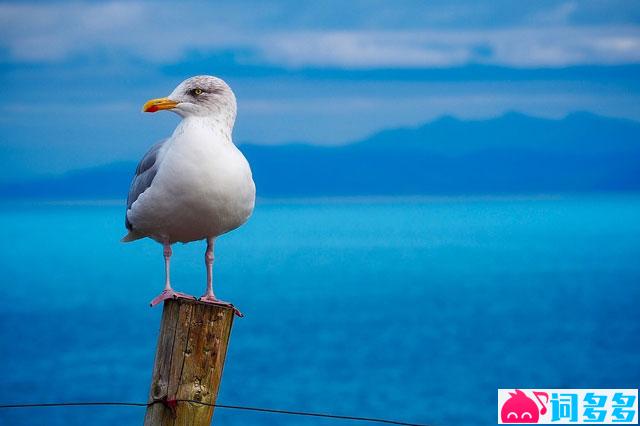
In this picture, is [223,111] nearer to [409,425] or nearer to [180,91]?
[180,91]

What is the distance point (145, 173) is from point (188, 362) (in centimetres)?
122

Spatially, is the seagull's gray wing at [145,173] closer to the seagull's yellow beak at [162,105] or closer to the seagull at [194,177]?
the seagull at [194,177]

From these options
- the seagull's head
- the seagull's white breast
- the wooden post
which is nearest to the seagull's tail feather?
the seagull's white breast

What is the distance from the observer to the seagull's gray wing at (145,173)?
13.6 ft

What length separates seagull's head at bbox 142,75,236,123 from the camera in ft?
13.6

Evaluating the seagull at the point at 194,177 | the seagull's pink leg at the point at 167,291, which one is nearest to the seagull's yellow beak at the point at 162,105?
the seagull at the point at 194,177

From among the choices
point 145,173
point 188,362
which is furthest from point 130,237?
point 188,362

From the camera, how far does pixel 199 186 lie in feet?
12.7

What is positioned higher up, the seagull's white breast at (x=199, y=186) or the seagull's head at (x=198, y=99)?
the seagull's head at (x=198, y=99)

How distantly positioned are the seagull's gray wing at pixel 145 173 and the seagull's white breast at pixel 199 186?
2.3 inches

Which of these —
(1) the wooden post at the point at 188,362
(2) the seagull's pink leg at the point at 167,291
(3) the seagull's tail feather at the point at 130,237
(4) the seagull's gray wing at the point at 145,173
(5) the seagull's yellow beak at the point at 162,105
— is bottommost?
(1) the wooden post at the point at 188,362

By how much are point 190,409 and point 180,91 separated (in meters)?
1.56

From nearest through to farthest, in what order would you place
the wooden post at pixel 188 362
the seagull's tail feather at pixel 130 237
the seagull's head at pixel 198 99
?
1. the wooden post at pixel 188 362
2. the seagull's head at pixel 198 99
3. the seagull's tail feather at pixel 130 237

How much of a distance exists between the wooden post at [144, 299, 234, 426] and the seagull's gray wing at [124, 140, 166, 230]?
94cm
